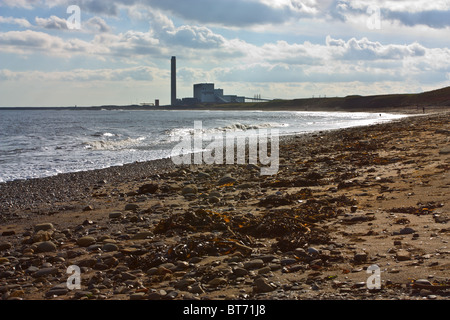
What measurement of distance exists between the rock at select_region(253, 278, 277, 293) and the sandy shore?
1 centimetres

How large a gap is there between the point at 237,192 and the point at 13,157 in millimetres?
14697

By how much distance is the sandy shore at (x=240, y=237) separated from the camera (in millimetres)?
4551

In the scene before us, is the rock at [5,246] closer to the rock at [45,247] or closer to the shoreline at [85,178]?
the rock at [45,247]

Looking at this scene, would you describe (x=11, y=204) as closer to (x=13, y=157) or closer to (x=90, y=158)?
(x=90, y=158)

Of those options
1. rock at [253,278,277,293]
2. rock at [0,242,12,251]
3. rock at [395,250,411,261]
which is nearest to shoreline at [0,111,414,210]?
rock at [0,242,12,251]

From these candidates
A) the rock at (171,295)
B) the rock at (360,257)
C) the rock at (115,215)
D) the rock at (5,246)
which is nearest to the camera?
the rock at (171,295)

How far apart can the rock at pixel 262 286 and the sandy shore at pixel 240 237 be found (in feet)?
0.05

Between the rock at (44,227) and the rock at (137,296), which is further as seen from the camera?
the rock at (44,227)

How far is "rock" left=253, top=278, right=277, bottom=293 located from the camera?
4.37m

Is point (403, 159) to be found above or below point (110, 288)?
above

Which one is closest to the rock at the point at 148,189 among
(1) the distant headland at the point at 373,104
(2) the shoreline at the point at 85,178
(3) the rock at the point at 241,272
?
(2) the shoreline at the point at 85,178

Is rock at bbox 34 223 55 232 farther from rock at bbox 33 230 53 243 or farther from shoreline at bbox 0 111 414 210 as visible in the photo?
shoreline at bbox 0 111 414 210

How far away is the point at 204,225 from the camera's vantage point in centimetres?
702
